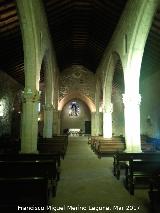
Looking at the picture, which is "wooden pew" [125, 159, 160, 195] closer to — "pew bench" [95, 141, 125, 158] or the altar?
"pew bench" [95, 141, 125, 158]

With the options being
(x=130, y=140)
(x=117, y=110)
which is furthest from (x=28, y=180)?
(x=117, y=110)

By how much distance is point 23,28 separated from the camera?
746 centimetres

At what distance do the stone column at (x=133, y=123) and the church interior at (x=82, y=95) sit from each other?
40 mm

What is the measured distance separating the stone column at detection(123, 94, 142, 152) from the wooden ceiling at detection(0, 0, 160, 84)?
3.83 m

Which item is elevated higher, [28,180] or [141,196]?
[28,180]

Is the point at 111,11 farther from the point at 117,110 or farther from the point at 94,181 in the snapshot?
the point at 117,110

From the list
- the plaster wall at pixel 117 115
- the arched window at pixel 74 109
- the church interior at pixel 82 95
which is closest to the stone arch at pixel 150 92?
the church interior at pixel 82 95

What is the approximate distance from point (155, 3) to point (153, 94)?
925cm

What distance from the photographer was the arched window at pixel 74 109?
26047 mm

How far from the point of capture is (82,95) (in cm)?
2172

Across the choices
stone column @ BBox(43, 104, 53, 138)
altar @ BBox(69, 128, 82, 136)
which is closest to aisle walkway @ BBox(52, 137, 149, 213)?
stone column @ BBox(43, 104, 53, 138)

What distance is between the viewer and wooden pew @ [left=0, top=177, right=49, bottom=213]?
3278mm

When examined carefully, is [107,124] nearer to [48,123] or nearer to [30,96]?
[48,123]

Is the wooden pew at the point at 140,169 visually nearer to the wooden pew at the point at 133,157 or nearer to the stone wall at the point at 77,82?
the wooden pew at the point at 133,157
